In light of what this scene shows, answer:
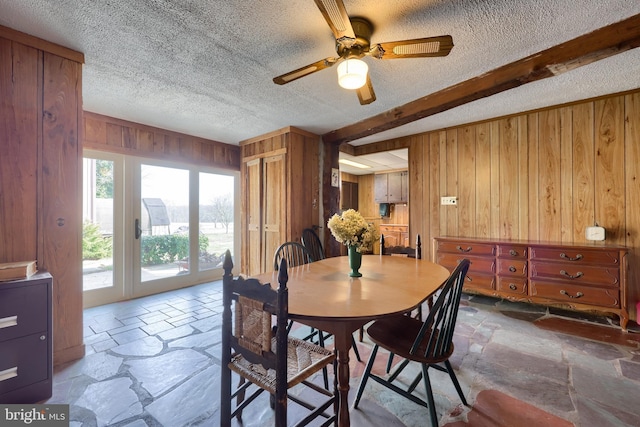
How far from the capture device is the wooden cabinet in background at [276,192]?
4051 mm

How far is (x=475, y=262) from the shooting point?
11.5ft

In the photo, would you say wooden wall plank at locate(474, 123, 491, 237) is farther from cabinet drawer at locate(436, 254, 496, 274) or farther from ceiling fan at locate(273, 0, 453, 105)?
ceiling fan at locate(273, 0, 453, 105)

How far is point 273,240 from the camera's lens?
4301 millimetres

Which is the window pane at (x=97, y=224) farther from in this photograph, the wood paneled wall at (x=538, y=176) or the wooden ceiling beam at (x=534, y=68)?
the wood paneled wall at (x=538, y=176)

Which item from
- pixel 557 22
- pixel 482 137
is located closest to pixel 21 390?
pixel 557 22

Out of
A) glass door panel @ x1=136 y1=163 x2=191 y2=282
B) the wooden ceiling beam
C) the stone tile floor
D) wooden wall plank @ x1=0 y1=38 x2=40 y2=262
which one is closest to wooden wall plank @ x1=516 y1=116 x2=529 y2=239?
the stone tile floor

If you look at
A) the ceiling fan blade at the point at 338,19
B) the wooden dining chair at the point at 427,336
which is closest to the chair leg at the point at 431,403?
the wooden dining chair at the point at 427,336

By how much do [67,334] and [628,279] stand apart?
5473 mm

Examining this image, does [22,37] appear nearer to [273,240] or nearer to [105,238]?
[105,238]

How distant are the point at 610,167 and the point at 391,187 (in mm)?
4353

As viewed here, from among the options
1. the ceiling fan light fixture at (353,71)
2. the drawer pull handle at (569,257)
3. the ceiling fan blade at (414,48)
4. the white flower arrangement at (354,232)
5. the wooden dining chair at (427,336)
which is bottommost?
the wooden dining chair at (427,336)

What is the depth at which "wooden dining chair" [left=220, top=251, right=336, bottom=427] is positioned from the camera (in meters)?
1.15

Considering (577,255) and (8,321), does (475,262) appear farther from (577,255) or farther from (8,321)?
(8,321)

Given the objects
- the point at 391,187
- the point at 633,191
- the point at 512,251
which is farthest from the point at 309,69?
the point at 391,187
